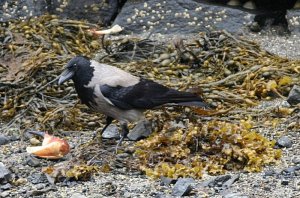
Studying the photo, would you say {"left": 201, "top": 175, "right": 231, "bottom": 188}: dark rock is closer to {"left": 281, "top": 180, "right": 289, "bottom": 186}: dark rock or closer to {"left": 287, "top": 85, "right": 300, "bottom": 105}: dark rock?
{"left": 281, "top": 180, "right": 289, "bottom": 186}: dark rock

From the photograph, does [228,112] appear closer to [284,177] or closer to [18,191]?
[284,177]

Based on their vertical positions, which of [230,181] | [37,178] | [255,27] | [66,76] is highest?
[66,76]

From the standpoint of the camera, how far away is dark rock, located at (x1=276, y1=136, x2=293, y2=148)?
5.11 m

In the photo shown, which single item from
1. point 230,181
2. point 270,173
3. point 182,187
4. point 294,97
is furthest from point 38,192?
point 294,97

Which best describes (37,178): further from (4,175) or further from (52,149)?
(52,149)

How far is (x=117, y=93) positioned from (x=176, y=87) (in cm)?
107

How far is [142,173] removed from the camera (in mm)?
4852

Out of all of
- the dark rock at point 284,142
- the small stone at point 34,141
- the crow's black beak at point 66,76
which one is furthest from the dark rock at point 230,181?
the small stone at point 34,141

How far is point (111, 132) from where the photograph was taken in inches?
222

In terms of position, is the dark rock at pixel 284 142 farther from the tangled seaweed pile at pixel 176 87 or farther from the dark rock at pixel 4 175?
the dark rock at pixel 4 175

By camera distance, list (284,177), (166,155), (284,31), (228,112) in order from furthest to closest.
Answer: (284,31), (228,112), (166,155), (284,177)

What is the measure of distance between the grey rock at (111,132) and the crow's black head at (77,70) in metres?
0.46

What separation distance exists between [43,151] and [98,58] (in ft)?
6.05

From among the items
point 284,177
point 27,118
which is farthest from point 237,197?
point 27,118
